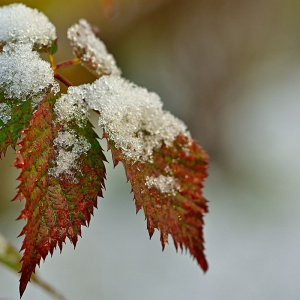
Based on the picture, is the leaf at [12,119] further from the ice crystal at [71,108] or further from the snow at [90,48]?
the snow at [90,48]

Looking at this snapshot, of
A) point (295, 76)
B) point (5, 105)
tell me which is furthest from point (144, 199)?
point (295, 76)

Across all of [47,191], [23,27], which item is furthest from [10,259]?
[23,27]

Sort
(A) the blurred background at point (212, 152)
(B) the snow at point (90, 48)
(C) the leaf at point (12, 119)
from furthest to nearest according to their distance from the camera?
(A) the blurred background at point (212, 152) → (B) the snow at point (90, 48) → (C) the leaf at point (12, 119)

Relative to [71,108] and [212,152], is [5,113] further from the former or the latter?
Result: [212,152]

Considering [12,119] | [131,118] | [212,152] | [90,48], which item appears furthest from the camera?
[212,152]

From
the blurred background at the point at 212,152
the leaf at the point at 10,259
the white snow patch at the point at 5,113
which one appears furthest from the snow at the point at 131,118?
the blurred background at the point at 212,152

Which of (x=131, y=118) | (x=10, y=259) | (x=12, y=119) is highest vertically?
(x=131, y=118)

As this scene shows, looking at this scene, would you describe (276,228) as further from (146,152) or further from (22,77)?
(22,77)
